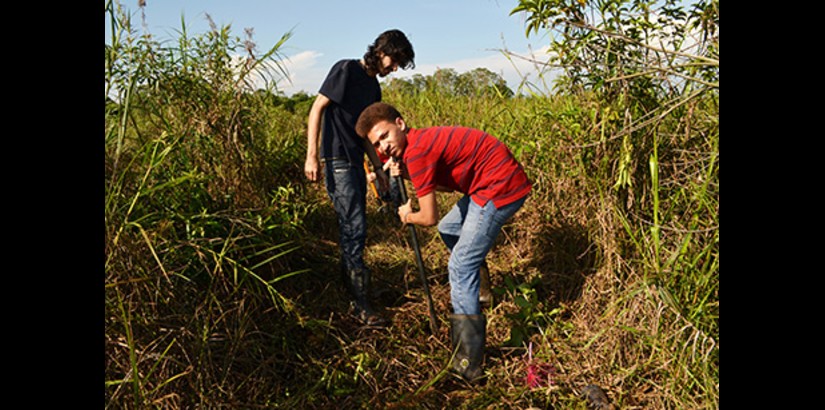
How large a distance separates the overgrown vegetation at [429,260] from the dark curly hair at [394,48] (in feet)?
2.20

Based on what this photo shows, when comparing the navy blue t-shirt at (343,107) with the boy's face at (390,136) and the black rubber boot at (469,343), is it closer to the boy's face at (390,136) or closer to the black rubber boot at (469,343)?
the boy's face at (390,136)

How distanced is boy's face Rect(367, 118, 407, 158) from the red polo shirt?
0.05 metres

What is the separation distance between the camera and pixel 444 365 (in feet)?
8.59

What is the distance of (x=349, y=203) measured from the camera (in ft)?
9.30

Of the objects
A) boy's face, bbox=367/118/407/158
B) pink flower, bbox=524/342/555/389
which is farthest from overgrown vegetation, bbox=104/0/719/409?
boy's face, bbox=367/118/407/158

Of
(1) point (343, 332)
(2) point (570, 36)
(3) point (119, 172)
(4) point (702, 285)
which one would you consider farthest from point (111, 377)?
(2) point (570, 36)

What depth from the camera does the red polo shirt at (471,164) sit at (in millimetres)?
2389

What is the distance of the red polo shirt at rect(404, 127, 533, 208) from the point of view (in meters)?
2.39

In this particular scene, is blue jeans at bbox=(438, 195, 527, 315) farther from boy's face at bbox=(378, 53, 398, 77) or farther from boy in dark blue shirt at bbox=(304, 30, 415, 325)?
boy's face at bbox=(378, 53, 398, 77)

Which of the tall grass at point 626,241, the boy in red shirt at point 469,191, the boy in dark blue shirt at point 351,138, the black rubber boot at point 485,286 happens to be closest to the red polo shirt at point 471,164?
the boy in red shirt at point 469,191

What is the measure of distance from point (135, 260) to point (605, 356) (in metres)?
2.13

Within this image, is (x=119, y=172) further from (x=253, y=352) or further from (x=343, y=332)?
(x=343, y=332)

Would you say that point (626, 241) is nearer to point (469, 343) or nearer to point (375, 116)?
point (469, 343)

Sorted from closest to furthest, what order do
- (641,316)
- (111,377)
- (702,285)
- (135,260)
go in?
(111,377) < (135,260) < (702,285) < (641,316)
